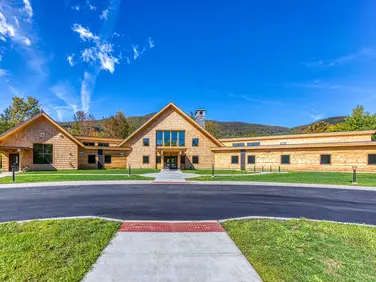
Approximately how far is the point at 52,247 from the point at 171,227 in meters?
2.84

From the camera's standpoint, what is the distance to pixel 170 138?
93.9ft

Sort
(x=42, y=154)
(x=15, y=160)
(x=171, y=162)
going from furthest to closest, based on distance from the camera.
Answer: (x=171, y=162) → (x=42, y=154) → (x=15, y=160)

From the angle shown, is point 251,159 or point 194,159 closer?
point 251,159

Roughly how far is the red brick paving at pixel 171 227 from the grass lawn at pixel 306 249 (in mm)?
454

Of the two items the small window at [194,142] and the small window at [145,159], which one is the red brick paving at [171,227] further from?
the small window at [145,159]

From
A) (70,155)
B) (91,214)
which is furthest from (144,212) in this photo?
(70,155)

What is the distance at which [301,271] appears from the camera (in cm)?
351

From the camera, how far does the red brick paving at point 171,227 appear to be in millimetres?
5469

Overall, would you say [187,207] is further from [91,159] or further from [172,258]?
[91,159]

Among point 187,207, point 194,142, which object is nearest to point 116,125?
point 194,142

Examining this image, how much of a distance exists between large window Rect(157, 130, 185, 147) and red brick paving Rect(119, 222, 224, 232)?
22674 millimetres

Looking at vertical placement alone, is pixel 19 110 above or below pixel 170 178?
above

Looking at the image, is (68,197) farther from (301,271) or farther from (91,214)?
(301,271)

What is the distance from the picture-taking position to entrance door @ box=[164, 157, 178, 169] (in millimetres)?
28969
